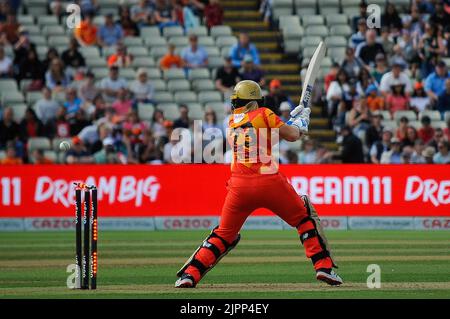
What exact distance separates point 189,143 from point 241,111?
1255cm

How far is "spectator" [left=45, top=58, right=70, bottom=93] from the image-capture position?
27.7 meters

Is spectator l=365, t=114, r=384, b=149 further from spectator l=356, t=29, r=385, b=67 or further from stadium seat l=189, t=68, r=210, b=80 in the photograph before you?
stadium seat l=189, t=68, r=210, b=80

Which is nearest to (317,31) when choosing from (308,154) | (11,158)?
(308,154)

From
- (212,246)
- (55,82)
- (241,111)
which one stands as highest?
(241,111)

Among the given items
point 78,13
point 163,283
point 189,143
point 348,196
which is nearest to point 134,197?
point 189,143

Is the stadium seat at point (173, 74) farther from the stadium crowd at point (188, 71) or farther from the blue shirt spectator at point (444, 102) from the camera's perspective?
the blue shirt spectator at point (444, 102)

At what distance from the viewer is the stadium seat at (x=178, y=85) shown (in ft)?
94.2

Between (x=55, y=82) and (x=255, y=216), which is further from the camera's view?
(x=55, y=82)

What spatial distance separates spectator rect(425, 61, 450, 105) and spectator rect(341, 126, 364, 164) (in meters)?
3.18

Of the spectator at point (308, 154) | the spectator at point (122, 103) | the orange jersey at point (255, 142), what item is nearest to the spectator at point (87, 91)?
the spectator at point (122, 103)

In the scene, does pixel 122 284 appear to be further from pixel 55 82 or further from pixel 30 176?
pixel 55 82

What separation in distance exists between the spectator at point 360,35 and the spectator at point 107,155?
6.91 m
